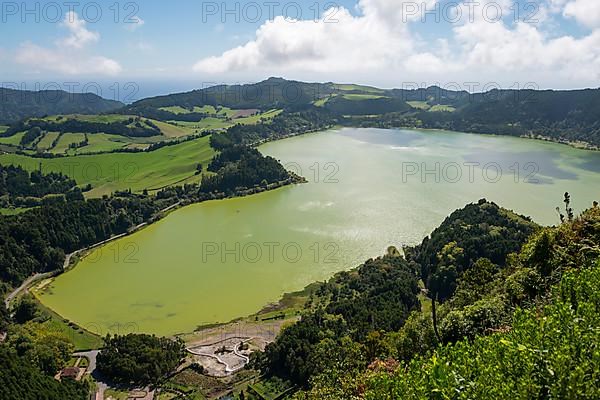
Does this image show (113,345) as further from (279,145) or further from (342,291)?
(279,145)

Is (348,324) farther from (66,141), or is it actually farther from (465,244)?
(66,141)

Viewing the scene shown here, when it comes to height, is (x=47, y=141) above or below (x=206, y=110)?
below

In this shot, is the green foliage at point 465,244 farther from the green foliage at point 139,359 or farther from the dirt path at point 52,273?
the dirt path at point 52,273

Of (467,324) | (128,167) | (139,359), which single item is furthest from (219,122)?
(467,324)

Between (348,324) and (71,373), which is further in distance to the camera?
(348,324)

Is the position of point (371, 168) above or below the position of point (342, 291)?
above

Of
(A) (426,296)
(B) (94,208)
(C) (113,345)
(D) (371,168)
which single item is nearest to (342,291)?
(A) (426,296)

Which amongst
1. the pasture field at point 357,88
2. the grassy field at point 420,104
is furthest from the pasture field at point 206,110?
the grassy field at point 420,104
